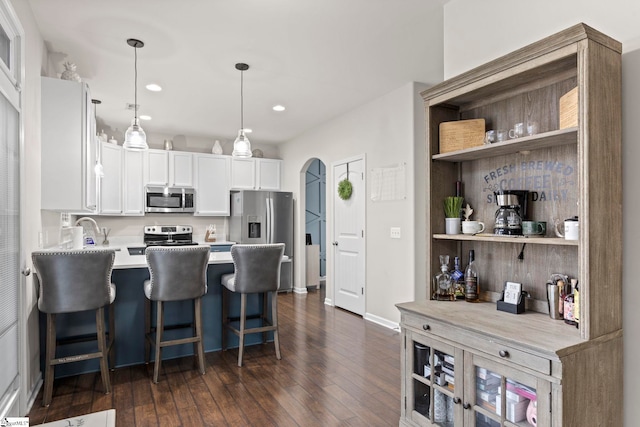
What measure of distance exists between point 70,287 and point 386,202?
315cm

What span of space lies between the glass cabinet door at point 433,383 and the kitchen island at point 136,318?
2.01m

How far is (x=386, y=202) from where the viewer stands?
14.7 feet

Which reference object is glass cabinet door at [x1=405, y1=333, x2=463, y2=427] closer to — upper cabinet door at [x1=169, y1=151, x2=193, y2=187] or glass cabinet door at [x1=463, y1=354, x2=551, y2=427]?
glass cabinet door at [x1=463, y1=354, x2=551, y2=427]

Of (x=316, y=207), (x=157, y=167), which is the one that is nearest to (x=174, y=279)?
(x=157, y=167)

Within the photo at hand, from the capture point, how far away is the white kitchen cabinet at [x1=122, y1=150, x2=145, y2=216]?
5922mm

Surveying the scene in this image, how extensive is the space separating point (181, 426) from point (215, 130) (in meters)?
4.80

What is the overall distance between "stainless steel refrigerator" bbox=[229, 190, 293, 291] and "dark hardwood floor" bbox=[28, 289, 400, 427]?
8.80ft

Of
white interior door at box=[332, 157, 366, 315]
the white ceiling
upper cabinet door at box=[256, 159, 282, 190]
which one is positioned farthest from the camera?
upper cabinet door at box=[256, 159, 282, 190]

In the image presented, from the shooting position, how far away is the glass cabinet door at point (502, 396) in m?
1.48

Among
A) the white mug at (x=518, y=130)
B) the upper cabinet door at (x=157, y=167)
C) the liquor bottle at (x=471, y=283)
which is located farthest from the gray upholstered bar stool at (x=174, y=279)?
the upper cabinet door at (x=157, y=167)

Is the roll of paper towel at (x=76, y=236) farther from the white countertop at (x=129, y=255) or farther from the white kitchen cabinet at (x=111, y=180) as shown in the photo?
the white kitchen cabinet at (x=111, y=180)

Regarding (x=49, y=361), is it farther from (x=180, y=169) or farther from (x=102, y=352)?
(x=180, y=169)

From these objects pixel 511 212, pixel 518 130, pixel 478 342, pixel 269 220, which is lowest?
pixel 478 342

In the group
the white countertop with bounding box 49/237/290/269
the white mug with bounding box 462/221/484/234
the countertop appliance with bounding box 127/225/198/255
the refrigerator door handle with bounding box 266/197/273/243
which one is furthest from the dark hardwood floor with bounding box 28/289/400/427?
the countertop appliance with bounding box 127/225/198/255
